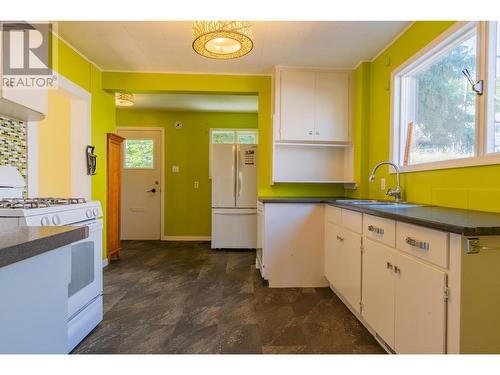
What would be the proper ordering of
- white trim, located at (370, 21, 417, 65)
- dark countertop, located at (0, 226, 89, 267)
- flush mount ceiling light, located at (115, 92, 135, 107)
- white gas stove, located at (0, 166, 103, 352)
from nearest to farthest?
dark countertop, located at (0, 226, 89, 267)
white gas stove, located at (0, 166, 103, 352)
white trim, located at (370, 21, 417, 65)
flush mount ceiling light, located at (115, 92, 135, 107)

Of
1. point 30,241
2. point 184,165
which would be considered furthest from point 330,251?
point 184,165

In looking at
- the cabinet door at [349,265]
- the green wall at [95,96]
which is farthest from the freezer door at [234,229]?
the cabinet door at [349,265]

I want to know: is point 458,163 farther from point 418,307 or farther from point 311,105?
point 311,105

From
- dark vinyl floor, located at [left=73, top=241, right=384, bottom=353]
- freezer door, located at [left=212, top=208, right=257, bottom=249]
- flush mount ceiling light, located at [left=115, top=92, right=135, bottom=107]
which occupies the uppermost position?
flush mount ceiling light, located at [left=115, top=92, right=135, bottom=107]

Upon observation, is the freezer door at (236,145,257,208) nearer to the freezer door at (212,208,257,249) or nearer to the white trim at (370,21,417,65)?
the freezer door at (212,208,257,249)

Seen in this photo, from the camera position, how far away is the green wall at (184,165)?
5184 millimetres

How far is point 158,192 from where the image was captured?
519 cm

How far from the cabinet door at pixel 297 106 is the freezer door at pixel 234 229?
1.63m

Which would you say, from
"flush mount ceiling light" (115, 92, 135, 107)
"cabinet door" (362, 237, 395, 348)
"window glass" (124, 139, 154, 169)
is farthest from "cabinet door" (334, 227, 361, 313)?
"window glass" (124, 139, 154, 169)

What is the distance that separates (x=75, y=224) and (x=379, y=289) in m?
1.91

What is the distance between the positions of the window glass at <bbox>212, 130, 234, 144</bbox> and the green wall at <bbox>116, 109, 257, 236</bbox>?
0.43ft

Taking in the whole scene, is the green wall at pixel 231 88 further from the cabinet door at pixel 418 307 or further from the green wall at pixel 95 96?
the cabinet door at pixel 418 307

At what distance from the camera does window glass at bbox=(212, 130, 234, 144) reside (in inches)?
206
